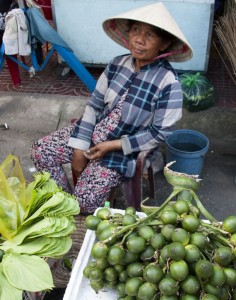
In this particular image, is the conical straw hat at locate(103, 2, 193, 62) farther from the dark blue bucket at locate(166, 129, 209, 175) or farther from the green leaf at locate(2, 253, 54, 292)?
the green leaf at locate(2, 253, 54, 292)

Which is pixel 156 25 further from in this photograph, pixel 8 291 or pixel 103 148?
pixel 8 291

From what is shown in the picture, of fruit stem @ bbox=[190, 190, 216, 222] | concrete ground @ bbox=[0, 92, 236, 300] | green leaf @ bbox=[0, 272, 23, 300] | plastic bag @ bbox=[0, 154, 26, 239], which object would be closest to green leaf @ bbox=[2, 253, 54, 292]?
green leaf @ bbox=[0, 272, 23, 300]

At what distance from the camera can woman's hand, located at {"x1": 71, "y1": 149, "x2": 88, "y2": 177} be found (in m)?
2.35

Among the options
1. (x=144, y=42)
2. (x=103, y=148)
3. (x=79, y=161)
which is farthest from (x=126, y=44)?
(x=79, y=161)

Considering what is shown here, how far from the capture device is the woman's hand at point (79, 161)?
235 cm

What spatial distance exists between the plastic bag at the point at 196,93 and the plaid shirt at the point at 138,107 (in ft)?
5.64

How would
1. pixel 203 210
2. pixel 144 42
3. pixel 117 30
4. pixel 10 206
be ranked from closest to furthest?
pixel 203 210
pixel 10 206
pixel 144 42
pixel 117 30

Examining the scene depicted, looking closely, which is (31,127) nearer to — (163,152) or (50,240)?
(163,152)

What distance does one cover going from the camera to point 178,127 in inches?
148

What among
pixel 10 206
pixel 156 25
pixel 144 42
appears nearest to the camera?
pixel 10 206

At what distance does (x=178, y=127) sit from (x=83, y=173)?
5.68 ft

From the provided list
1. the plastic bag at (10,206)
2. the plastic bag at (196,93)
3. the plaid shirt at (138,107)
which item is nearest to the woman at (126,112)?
the plaid shirt at (138,107)

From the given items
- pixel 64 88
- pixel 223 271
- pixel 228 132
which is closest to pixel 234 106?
pixel 228 132

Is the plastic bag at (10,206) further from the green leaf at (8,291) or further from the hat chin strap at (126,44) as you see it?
the hat chin strap at (126,44)
